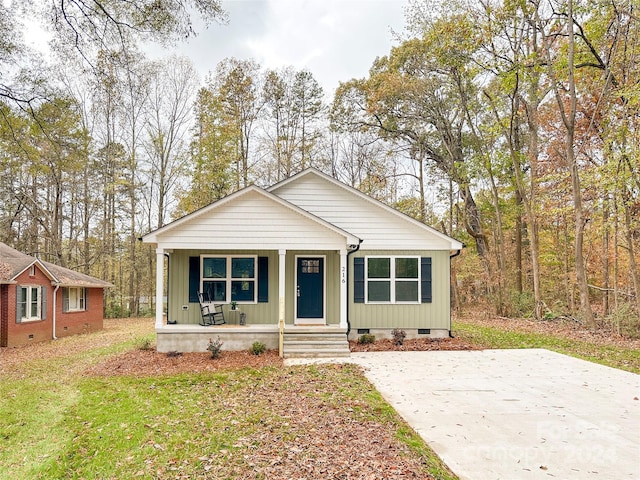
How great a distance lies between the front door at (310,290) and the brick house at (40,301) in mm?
9078

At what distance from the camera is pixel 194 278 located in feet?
36.9

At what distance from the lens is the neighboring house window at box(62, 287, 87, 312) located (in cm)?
1647

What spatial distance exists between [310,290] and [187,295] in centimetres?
337

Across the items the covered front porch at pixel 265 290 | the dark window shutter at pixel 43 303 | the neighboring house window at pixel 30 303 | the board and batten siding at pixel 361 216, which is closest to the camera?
the covered front porch at pixel 265 290

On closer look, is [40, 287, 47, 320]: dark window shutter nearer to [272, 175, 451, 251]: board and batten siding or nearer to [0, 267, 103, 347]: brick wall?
[0, 267, 103, 347]: brick wall

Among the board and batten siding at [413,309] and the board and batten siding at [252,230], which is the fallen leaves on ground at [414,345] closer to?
the board and batten siding at [413,309]

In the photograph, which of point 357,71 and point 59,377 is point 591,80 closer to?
point 357,71

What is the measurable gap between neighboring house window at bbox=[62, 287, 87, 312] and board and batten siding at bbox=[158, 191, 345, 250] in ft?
30.2

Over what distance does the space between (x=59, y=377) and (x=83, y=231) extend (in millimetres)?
17706

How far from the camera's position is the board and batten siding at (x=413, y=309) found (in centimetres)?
1157

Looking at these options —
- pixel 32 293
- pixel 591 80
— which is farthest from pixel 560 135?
pixel 32 293

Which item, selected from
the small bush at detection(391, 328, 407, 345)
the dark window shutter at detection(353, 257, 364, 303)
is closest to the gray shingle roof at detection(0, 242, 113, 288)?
the dark window shutter at detection(353, 257, 364, 303)

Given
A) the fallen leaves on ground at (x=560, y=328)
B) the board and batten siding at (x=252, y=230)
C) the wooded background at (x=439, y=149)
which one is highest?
the wooded background at (x=439, y=149)

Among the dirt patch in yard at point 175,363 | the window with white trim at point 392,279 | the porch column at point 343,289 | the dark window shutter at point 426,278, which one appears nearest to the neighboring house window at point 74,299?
the dirt patch in yard at point 175,363
